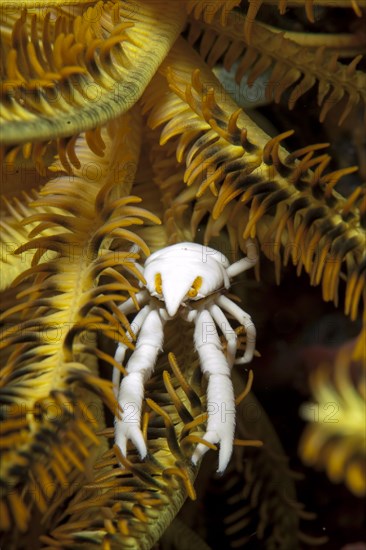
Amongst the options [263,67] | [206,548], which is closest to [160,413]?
[206,548]

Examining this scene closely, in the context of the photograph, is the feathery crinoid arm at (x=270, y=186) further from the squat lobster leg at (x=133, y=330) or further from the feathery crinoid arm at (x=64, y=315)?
the squat lobster leg at (x=133, y=330)

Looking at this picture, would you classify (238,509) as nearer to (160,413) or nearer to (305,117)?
(160,413)

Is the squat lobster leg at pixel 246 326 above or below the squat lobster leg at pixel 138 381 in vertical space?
below

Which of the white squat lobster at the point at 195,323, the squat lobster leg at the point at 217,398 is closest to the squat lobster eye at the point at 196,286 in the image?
the white squat lobster at the point at 195,323

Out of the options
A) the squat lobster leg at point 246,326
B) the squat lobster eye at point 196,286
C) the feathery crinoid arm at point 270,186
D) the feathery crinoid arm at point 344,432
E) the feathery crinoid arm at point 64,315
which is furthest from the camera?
the squat lobster leg at point 246,326

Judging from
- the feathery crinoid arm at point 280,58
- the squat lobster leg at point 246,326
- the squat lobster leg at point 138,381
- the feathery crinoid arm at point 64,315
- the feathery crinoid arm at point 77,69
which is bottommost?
the squat lobster leg at point 246,326

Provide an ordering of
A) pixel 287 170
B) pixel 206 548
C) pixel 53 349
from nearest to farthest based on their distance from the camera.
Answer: pixel 53 349 → pixel 287 170 → pixel 206 548

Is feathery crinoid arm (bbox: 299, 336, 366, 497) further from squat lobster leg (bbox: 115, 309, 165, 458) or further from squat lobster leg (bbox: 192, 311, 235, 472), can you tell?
squat lobster leg (bbox: 115, 309, 165, 458)
